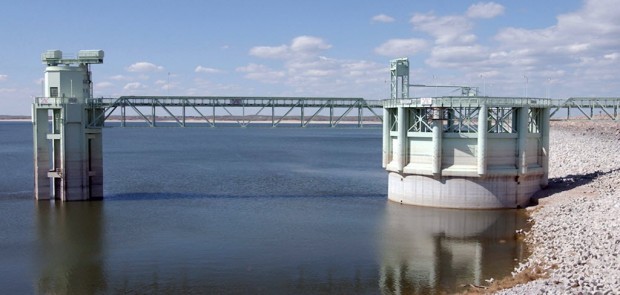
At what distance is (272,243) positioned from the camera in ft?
113

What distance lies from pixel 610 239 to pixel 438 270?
308 inches

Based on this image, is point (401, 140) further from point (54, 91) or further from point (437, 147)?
point (54, 91)

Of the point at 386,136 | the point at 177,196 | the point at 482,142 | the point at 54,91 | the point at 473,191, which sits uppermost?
the point at 54,91

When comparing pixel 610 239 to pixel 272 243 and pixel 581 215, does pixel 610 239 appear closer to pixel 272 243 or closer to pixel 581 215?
pixel 581 215

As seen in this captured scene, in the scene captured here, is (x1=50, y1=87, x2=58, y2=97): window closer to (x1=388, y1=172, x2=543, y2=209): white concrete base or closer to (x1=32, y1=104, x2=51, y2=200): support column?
(x1=32, y1=104, x2=51, y2=200): support column

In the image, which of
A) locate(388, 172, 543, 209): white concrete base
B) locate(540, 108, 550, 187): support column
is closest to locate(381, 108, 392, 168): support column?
locate(388, 172, 543, 209): white concrete base

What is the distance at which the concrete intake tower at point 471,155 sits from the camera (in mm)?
43750

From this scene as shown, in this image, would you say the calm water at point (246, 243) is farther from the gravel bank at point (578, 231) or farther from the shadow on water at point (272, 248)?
the gravel bank at point (578, 231)

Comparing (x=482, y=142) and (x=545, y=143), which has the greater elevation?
(x=482, y=142)

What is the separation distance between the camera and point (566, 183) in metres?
46.8

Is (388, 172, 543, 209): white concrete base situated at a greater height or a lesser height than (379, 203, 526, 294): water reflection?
greater

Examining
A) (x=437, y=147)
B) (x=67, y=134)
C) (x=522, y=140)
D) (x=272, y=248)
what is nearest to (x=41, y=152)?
(x=67, y=134)

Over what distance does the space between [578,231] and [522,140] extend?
13277 mm

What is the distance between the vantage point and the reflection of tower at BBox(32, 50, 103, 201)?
47156mm
